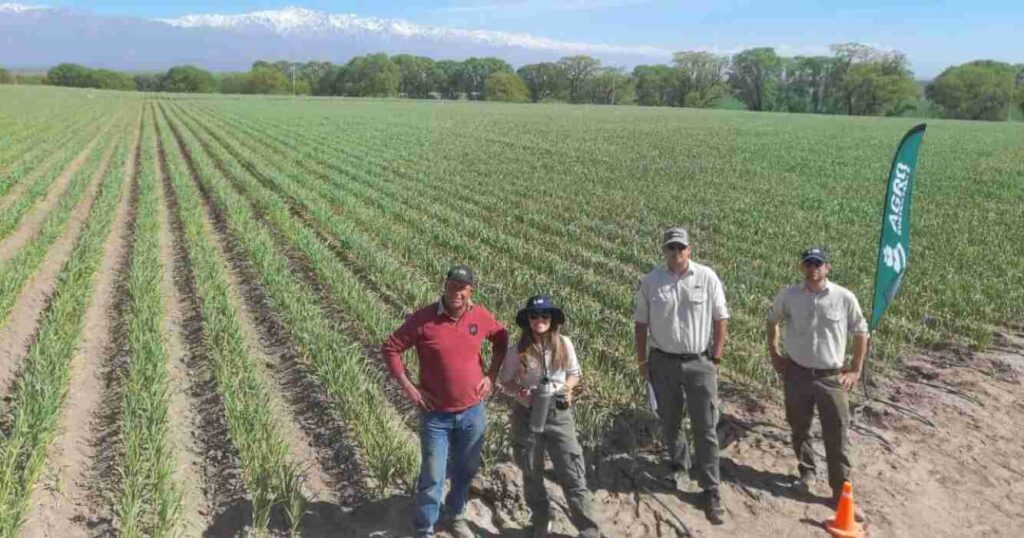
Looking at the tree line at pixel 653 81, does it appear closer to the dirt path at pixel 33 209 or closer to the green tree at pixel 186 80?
the green tree at pixel 186 80

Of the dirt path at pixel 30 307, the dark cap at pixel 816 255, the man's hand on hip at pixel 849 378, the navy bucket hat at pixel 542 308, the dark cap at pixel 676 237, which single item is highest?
the dark cap at pixel 676 237

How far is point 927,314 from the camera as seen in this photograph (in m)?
9.27

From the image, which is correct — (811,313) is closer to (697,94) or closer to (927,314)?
(927,314)

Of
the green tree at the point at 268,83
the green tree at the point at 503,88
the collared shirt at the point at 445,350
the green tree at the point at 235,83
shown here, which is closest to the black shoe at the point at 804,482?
the collared shirt at the point at 445,350

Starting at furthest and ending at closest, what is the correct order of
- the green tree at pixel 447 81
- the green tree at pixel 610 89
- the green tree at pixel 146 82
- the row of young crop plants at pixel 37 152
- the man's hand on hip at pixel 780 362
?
the green tree at pixel 146 82 → the green tree at pixel 447 81 → the green tree at pixel 610 89 → the row of young crop plants at pixel 37 152 → the man's hand on hip at pixel 780 362

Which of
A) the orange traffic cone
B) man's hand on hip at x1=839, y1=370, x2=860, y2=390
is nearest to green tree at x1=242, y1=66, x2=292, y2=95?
man's hand on hip at x1=839, y1=370, x2=860, y2=390

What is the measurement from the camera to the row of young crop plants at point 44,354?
5.05 metres

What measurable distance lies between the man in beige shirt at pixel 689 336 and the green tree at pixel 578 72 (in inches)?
5367

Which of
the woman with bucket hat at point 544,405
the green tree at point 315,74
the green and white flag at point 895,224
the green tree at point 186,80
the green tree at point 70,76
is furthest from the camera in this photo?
the green tree at point 315,74

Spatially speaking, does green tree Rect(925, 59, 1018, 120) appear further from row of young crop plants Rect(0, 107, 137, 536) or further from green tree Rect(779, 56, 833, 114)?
row of young crop plants Rect(0, 107, 137, 536)

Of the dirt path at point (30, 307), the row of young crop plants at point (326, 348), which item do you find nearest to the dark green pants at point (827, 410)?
the row of young crop plants at point (326, 348)

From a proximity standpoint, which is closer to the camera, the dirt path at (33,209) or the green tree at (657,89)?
the dirt path at (33,209)

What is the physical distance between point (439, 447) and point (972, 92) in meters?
113

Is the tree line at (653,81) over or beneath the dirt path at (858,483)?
over
